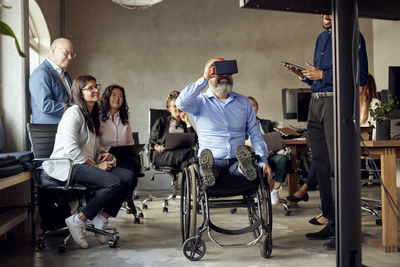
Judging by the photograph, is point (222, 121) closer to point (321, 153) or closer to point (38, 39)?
point (321, 153)

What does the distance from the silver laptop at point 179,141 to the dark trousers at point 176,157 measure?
0.04 meters

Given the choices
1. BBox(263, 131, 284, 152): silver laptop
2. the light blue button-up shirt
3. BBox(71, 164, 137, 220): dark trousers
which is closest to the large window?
BBox(263, 131, 284, 152): silver laptop

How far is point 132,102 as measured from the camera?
296 inches

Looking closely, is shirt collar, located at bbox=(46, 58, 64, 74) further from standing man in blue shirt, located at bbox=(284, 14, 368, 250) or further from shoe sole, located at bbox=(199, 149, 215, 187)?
standing man in blue shirt, located at bbox=(284, 14, 368, 250)

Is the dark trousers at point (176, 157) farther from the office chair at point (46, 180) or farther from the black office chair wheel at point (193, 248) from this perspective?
the black office chair wheel at point (193, 248)

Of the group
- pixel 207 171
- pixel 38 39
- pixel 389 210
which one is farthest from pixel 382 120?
pixel 38 39

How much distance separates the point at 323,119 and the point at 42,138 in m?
2.00

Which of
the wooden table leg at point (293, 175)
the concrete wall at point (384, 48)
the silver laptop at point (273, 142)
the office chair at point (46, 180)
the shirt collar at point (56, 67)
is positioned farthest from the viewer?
the concrete wall at point (384, 48)

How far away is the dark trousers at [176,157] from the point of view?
16.9ft

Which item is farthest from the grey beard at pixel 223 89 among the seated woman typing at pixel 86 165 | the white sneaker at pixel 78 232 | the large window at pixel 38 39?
the large window at pixel 38 39

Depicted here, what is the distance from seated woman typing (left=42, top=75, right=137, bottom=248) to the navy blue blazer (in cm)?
23

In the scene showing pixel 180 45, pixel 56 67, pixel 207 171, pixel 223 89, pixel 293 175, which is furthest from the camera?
pixel 180 45

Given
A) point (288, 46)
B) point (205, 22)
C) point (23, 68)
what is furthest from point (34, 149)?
point (288, 46)

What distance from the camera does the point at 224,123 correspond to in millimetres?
3328
